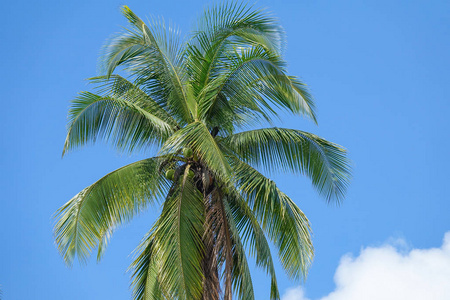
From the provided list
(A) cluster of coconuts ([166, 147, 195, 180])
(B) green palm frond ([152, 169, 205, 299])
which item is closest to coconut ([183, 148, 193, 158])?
(A) cluster of coconuts ([166, 147, 195, 180])

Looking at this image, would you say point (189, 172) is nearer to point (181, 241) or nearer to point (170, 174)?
point (170, 174)

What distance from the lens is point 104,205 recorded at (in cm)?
1470

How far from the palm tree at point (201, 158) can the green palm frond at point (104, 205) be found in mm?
19

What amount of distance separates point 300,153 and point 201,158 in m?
2.19

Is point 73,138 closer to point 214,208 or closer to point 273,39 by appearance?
point 214,208

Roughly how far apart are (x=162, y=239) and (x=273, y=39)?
433 centimetres

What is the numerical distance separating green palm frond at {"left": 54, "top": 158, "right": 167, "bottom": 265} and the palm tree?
19 mm

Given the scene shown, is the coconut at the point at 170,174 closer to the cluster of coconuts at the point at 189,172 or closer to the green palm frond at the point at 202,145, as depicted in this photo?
the cluster of coconuts at the point at 189,172

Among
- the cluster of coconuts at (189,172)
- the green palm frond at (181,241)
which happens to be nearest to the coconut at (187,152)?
the cluster of coconuts at (189,172)

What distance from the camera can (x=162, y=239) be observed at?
14023 millimetres

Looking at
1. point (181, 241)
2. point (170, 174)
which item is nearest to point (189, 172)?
point (170, 174)

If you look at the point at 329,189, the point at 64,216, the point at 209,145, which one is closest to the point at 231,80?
the point at 209,145

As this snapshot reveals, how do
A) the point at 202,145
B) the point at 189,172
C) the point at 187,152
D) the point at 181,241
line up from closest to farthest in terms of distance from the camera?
the point at 202,145, the point at 181,241, the point at 187,152, the point at 189,172

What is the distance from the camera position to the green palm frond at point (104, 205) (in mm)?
14234
